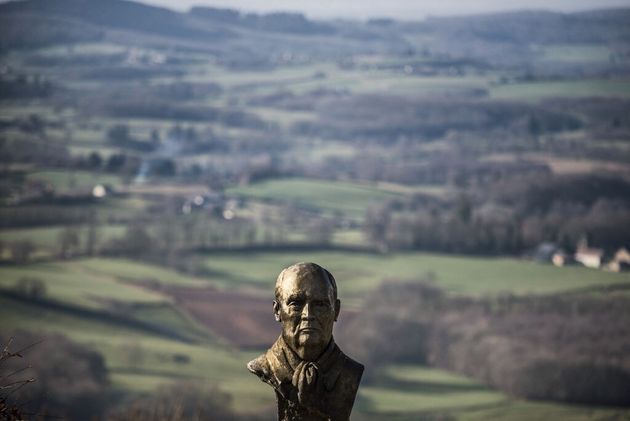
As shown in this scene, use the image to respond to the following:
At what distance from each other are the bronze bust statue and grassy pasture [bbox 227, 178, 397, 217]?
3845 inches

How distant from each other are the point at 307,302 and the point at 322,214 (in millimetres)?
96408

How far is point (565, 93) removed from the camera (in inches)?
5709

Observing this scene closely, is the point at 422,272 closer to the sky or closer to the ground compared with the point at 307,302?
closer to the ground

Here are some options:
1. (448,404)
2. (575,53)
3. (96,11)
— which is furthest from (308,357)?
(96,11)

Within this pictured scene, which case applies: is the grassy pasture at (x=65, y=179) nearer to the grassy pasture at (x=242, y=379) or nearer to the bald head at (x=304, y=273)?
the grassy pasture at (x=242, y=379)

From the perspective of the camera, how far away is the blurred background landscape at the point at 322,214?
66625 mm

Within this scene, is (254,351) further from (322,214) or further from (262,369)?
(262,369)

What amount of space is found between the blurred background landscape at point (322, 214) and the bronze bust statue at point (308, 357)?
109 inches

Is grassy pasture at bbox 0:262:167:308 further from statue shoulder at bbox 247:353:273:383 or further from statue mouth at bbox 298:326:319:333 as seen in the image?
statue mouth at bbox 298:326:319:333

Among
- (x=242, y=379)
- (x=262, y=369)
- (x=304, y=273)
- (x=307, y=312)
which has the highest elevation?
(x=304, y=273)

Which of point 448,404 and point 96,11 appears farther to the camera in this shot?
point 96,11

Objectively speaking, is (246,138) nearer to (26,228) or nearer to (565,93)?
(565,93)

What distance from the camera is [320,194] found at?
372ft

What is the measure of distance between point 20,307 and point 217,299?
1113cm
